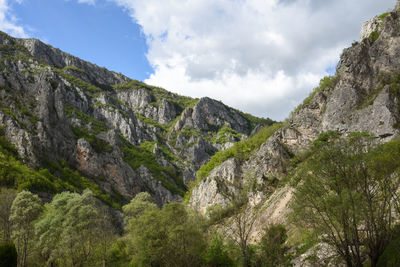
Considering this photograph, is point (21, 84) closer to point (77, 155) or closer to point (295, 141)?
point (77, 155)

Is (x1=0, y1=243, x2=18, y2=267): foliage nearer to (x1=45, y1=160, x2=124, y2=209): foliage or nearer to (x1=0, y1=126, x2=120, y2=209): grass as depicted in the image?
(x1=0, y1=126, x2=120, y2=209): grass

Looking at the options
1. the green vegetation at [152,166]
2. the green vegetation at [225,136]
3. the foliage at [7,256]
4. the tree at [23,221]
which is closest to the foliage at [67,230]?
the tree at [23,221]

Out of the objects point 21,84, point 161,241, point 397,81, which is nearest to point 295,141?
point 397,81

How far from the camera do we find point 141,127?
186 metres

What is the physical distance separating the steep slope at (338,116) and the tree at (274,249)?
24.2 feet

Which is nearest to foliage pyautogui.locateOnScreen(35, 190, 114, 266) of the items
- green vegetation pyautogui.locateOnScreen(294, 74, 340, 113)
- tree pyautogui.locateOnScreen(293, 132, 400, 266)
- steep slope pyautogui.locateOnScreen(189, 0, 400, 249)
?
steep slope pyautogui.locateOnScreen(189, 0, 400, 249)

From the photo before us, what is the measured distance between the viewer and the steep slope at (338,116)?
42.5m

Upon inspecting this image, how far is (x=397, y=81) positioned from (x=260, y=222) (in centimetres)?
3277

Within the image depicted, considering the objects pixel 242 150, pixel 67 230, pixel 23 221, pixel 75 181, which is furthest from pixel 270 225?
pixel 75 181

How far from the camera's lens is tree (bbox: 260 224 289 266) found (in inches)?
1126

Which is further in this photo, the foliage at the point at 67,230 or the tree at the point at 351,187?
the foliage at the point at 67,230

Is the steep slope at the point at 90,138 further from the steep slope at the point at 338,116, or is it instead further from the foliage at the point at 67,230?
the steep slope at the point at 338,116

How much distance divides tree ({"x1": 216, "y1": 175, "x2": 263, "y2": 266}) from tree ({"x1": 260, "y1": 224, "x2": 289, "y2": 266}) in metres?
2.13

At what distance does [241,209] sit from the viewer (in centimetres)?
3672
